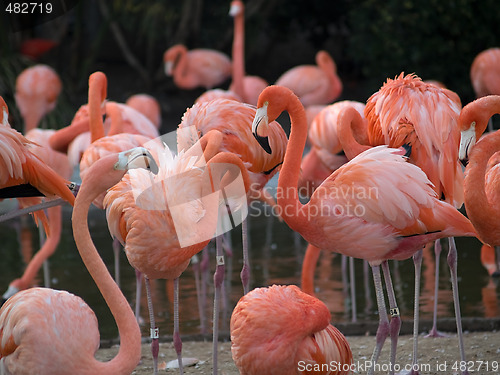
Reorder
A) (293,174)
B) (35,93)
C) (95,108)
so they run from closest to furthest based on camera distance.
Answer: (293,174) < (95,108) < (35,93)

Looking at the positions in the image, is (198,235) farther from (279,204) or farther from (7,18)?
(7,18)

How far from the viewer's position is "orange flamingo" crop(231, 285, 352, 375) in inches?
123

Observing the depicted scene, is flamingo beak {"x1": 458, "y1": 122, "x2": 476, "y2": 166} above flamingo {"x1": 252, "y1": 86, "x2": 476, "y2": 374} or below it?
above

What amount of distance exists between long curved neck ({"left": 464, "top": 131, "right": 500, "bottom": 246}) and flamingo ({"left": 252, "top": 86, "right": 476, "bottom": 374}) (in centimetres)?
16

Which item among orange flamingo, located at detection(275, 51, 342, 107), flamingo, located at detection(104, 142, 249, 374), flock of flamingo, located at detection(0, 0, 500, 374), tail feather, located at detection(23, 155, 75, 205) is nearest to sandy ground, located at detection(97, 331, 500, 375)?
flock of flamingo, located at detection(0, 0, 500, 374)

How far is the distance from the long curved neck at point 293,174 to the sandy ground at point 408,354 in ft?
2.95

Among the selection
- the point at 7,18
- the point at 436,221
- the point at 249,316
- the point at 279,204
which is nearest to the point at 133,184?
the point at 279,204

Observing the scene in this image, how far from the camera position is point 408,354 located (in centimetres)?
420

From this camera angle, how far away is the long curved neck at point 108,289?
300 cm

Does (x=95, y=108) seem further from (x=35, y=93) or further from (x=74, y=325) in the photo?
(x=35, y=93)

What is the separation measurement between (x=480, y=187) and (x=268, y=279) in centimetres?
264

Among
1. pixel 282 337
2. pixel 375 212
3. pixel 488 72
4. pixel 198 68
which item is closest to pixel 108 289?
pixel 282 337

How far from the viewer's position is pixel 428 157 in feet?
12.9

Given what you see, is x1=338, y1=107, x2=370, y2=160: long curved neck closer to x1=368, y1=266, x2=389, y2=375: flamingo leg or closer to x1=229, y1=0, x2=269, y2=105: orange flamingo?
x1=368, y1=266, x2=389, y2=375: flamingo leg
